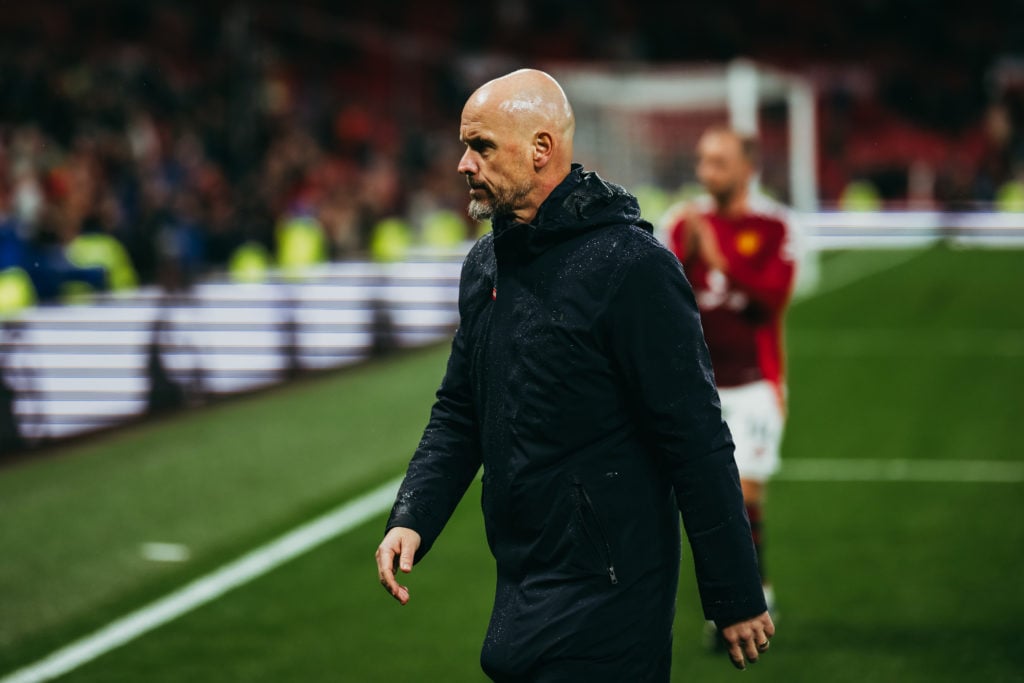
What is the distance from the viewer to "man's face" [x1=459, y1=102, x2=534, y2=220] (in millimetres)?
3146

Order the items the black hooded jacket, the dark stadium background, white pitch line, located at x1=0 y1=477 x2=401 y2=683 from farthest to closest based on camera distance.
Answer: the dark stadium background < white pitch line, located at x1=0 y1=477 x2=401 y2=683 < the black hooded jacket

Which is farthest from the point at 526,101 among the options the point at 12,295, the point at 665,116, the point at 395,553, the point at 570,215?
the point at 665,116

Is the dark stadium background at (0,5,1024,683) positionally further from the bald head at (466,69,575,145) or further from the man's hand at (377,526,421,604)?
the bald head at (466,69,575,145)

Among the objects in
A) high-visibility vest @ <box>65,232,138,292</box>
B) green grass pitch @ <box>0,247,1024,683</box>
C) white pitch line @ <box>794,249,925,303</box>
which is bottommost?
white pitch line @ <box>794,249,925,303</box>

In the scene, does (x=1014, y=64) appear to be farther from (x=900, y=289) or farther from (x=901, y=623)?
(x=901, y=623)

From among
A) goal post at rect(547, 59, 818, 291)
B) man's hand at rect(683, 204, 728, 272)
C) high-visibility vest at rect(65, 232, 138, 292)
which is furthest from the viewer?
goal post at rect(547, 59, 818, 291)

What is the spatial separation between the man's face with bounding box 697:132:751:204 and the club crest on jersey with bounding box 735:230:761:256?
0.19 m

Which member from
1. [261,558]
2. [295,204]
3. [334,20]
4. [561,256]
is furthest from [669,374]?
[334,20]

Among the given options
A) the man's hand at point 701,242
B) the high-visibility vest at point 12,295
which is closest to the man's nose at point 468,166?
the man's hand at point 701,242

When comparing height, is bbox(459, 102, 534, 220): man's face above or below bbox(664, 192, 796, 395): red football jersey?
above

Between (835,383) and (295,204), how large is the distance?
9.16 m

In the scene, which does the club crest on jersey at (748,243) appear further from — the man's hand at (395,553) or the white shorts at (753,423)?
the man's hand at (395,553)

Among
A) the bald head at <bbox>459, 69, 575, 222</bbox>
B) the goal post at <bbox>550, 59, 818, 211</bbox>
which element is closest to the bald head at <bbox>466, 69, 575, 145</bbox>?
the bald head at <bbox>459, 69, 575, 222</bbox>

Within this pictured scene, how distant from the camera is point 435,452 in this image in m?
3.54
